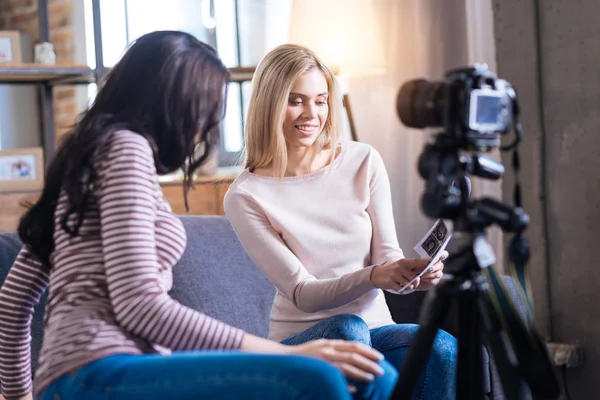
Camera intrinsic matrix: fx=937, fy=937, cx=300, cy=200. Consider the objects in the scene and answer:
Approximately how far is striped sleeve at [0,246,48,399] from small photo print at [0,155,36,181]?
2.62m

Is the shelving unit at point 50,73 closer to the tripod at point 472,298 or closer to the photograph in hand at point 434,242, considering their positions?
the photograph in hand at point 434,242

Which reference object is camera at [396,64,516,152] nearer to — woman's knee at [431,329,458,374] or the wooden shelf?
woman's knee at [431,329,458,374]

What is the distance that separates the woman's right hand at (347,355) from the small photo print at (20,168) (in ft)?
9.71

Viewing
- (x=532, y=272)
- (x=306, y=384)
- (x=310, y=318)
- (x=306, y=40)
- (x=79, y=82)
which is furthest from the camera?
(x=79, y=82)

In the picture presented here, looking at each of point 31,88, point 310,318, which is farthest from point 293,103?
point 31,88

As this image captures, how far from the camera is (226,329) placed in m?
1.38

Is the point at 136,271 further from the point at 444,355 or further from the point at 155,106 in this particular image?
the point at 444,355

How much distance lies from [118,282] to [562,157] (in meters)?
1.95

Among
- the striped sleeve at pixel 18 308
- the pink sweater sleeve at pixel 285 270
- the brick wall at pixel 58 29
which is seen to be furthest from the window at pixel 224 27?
the striped sleeve at pixel 18 308

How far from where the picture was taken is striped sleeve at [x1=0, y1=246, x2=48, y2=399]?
1546mm

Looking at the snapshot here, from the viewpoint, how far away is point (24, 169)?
4102mm

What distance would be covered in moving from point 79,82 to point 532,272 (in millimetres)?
2143

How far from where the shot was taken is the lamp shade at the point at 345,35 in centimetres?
360

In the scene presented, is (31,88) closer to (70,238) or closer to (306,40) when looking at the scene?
(306,40)
